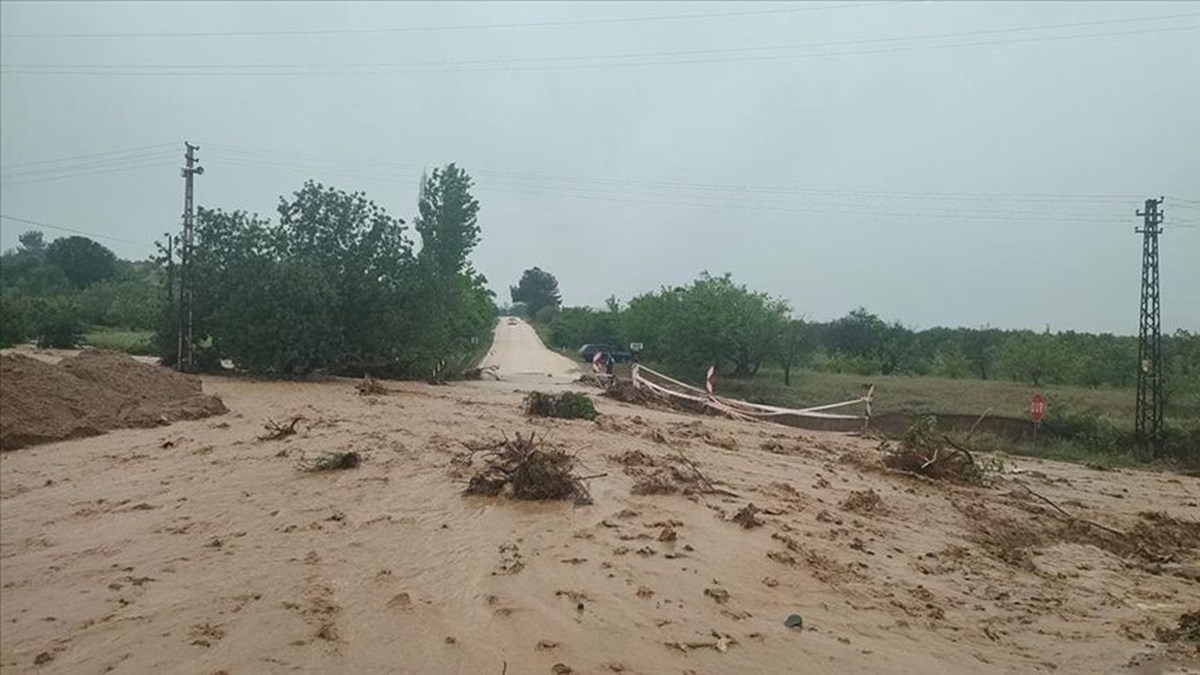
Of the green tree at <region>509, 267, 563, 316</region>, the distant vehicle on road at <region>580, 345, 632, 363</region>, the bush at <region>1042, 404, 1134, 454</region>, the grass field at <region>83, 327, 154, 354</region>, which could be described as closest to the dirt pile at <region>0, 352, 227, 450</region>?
the grass field at <region>83, 327, 154, 354</region>

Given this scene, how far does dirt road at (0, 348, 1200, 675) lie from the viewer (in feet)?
17.7

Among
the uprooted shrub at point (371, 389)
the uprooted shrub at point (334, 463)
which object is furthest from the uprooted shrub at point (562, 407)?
the uprooted shrub at point (334, 463)

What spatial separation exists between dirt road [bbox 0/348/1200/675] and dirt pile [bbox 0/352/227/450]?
1.52 m

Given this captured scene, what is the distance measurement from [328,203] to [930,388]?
2304 centimetres

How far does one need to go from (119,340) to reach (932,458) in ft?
128

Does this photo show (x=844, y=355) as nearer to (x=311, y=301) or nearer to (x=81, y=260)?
(x=311, y=301)

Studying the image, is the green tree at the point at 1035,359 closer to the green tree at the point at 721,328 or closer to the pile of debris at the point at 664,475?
the green tree at the point at 721,328

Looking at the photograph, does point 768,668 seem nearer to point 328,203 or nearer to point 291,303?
point 291,303

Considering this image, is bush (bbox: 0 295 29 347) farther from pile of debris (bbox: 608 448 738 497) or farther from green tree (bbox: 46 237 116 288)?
pile of debris (bbox: 608 448 738 497)

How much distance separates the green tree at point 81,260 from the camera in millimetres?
64250

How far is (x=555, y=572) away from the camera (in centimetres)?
670

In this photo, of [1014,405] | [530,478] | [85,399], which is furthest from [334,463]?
[1014,405]

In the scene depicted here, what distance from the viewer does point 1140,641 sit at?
5840mm

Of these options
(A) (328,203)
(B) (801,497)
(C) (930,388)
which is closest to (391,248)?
(A) (328,203)
